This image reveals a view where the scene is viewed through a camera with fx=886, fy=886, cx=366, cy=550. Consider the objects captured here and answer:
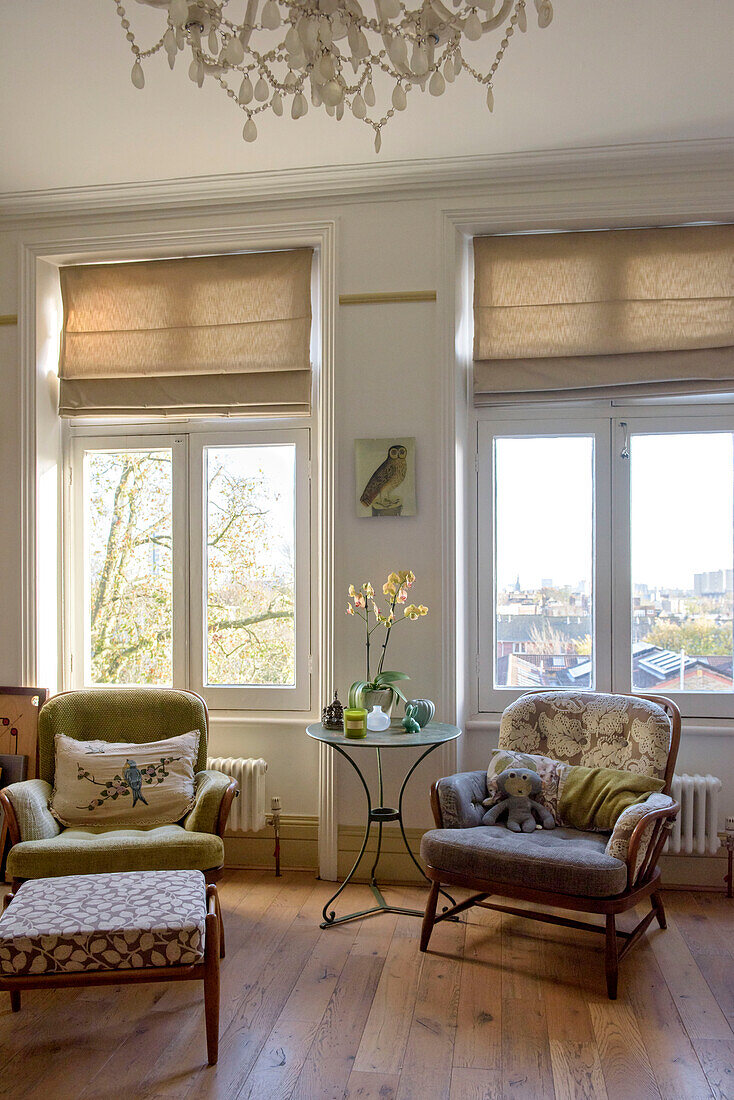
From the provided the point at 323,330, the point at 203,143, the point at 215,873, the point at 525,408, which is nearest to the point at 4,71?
the point at 203,143

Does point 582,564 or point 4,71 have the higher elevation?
point 4,71

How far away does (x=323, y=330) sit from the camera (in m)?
3.97

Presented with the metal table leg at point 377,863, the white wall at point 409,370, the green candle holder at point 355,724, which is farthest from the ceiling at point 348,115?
the metal table leg at point 377,863

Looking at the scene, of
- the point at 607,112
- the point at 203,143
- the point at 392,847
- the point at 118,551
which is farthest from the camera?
the point at 118,551

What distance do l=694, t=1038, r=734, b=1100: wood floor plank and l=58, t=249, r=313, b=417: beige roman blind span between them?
2864 millimetres

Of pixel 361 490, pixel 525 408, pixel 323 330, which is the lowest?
pixel 361 490

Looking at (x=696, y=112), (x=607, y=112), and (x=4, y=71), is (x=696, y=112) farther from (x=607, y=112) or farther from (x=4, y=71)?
(x=4, y=71)

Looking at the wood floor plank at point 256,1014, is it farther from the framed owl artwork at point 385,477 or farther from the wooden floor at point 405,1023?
the framed owl artwork at point 385,477

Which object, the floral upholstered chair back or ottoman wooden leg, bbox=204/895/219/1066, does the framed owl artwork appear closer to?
the floral upholstered chair back

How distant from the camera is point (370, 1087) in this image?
2.30 metres

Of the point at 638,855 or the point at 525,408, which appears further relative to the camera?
the point at 525,408

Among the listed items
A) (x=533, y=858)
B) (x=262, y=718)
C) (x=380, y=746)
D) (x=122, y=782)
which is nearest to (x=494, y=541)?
(x=380, y=746)

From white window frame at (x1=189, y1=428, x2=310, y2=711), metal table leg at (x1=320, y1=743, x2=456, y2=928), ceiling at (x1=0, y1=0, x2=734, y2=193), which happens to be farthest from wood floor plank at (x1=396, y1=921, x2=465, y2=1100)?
ceiling at (x1=0, y1=0, x2=734, y2=193)

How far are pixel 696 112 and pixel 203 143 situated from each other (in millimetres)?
1902
